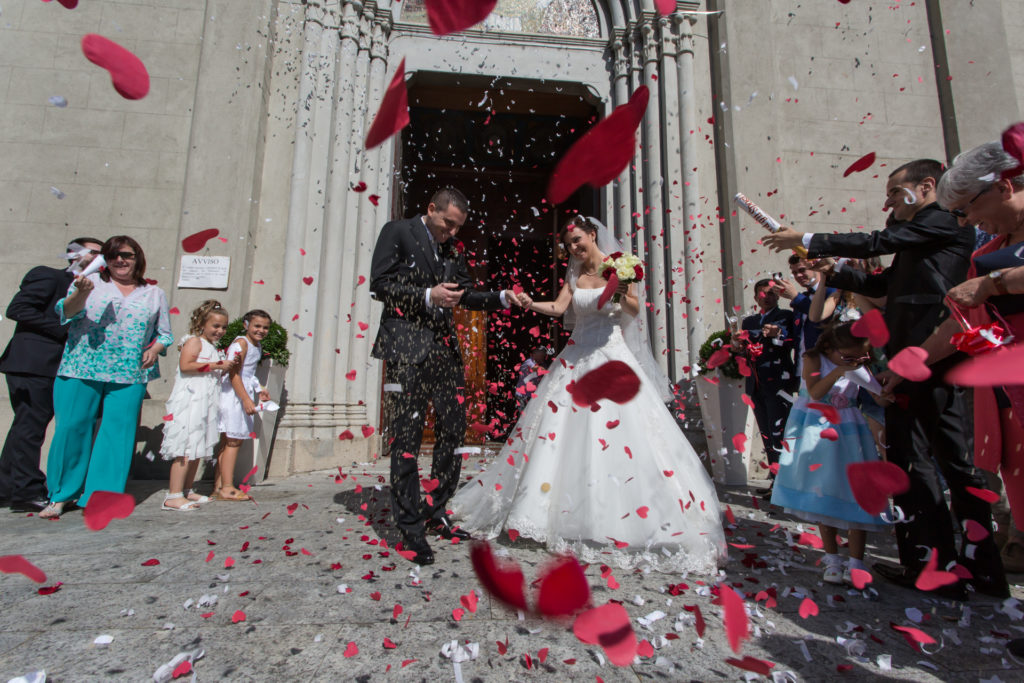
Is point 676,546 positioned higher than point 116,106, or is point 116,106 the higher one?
point 116,106

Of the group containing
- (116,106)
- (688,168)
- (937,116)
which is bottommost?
(688,168)

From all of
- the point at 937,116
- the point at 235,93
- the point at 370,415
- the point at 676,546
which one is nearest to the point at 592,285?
the point at 676,546

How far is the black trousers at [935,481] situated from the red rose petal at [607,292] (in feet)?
5.17

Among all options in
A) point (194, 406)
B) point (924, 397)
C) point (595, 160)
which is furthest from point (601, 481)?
point (194, 406)

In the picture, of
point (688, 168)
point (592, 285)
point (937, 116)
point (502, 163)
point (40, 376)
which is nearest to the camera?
point (592, 285)

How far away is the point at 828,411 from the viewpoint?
2846 mm

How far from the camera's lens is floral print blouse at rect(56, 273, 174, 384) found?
3934mm

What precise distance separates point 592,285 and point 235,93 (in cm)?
551

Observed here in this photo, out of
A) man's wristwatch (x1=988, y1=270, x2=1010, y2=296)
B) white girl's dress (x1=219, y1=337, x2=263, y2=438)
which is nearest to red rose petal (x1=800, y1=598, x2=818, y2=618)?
man's wristwatch (x1=988, y1=270, x2=1010, y2=296)

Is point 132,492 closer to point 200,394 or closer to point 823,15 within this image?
point 200,394

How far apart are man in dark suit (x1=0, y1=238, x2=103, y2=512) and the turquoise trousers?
0.62 ft

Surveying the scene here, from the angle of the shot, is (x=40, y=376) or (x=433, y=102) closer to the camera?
(x=40, y=376)

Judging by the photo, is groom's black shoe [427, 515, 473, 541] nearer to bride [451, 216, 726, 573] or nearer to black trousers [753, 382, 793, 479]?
bride [451, 216, 726, 573]

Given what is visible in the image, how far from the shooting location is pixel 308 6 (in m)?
6.84
